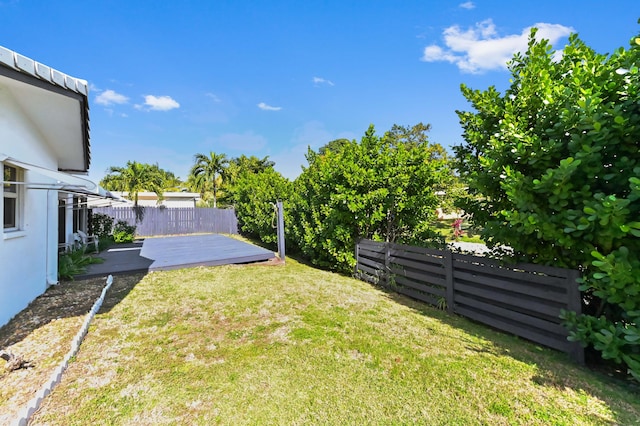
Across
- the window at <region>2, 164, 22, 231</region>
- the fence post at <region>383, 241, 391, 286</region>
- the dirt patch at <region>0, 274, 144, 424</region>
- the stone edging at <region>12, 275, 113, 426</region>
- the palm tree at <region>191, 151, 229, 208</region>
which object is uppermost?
the palm tree at <region>191, 151, 229, 208</region>

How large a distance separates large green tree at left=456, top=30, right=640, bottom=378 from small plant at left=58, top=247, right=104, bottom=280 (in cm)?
964

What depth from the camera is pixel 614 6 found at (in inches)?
201

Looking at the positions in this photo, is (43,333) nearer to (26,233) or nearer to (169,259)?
(26,233)

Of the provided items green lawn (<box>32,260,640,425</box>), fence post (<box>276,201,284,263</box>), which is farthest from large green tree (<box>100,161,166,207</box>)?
green lawn (<box>32,260,640,425</box>)

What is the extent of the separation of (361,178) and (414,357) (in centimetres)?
483

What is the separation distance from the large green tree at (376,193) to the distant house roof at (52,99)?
18.6 ft

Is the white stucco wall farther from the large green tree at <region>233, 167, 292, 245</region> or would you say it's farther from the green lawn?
the large green tree at <region>233, 167, 292, 245</region>

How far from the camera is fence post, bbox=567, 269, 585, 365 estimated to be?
11.4ft

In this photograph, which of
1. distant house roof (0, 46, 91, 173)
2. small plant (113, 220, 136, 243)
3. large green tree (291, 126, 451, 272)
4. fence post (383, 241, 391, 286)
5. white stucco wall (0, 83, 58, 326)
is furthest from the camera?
small plant (113, 220, 136, 243)

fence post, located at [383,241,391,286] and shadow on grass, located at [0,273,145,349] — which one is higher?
fence post, located at [383,241,391,286]

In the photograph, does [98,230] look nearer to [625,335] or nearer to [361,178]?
[361,178]

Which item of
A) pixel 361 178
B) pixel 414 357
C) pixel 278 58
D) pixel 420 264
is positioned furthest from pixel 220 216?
pixel 414 357

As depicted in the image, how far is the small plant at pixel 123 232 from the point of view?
16.4 m

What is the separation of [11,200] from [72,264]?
11.3ft
